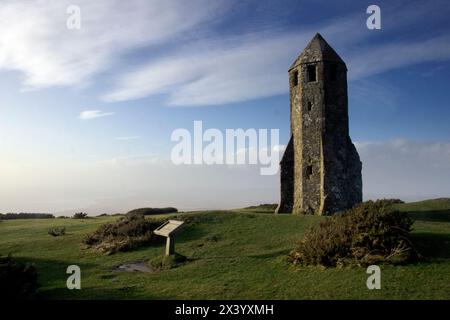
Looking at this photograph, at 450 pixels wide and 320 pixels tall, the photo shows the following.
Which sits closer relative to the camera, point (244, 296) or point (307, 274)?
point (244, 296)

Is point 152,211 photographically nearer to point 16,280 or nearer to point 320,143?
point 320,143

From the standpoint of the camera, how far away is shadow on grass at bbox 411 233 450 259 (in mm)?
14666

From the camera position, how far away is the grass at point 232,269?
12.5 metres

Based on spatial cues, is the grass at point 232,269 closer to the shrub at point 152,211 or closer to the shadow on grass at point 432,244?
the shadow on grass at point 432,244

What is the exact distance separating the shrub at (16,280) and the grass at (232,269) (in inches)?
38.8

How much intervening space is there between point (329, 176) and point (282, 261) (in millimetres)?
15198

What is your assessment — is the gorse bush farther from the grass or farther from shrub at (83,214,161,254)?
shrub at (83,214,161,254)

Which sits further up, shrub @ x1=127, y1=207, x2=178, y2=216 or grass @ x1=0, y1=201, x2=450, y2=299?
shrub @ x1=127, y1=207, x2=178, y2=216

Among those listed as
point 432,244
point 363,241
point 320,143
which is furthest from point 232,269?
point 320,143

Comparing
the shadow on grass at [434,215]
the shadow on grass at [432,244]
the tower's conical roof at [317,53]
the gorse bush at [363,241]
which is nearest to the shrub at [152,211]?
the tower's conical roof at [317,53]

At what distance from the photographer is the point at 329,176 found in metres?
30.4

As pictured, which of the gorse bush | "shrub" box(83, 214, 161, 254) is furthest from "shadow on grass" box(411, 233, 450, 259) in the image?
"shrub" box(83, 214, 161, 254)
